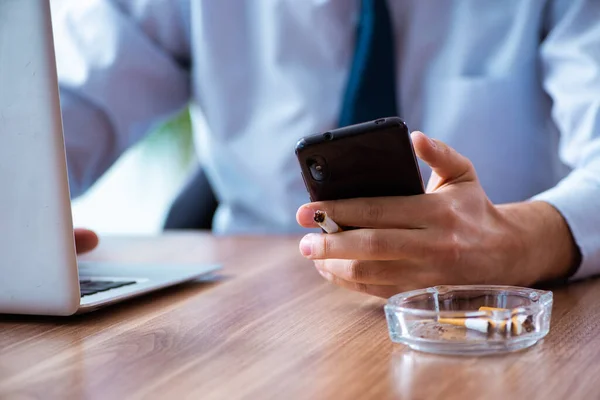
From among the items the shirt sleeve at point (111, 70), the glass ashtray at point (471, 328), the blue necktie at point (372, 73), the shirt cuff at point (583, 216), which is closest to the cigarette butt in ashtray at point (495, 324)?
the glass ashtray at point (471, 328)

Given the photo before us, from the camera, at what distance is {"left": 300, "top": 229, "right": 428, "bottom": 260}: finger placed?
1.95ft

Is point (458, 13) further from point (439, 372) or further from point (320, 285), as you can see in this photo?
point (439, 372)

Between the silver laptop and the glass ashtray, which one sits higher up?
the silver laptop

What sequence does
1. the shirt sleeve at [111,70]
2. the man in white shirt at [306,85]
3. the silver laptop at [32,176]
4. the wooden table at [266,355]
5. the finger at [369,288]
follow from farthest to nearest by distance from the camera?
the shirt sleeve at [111,70] → the man in white shirt at [306,85] → the finger at [369,288] → the silver laptop at [32,176] → the wooden table at [266,355]

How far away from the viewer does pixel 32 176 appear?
21.7 inches

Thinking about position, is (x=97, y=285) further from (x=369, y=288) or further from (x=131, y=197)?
(x=131, y=197)

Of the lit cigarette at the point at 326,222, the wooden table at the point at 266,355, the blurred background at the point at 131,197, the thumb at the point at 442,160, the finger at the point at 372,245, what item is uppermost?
the thumb at the point at 442,160

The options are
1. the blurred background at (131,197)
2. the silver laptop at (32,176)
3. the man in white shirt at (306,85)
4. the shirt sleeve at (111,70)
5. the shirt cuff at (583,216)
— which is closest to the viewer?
the silver laptop at (32,176)

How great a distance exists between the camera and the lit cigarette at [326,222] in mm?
593

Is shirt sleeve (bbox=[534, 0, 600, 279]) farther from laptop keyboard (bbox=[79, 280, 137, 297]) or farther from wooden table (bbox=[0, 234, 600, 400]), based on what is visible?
laptop keyboard (bbox=[79, 280, 137, 297])

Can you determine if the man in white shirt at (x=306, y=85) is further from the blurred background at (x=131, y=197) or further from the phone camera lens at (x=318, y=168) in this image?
the blurred background at (x=131, y=197)

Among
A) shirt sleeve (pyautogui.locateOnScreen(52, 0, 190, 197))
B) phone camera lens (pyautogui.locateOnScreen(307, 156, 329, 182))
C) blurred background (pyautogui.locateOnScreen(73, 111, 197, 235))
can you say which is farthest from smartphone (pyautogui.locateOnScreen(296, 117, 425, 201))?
blurred background (pyautogui.locateOnScreen(73, 111, 197, 235))

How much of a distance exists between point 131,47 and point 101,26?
0.22 ft

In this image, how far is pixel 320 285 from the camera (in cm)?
76
